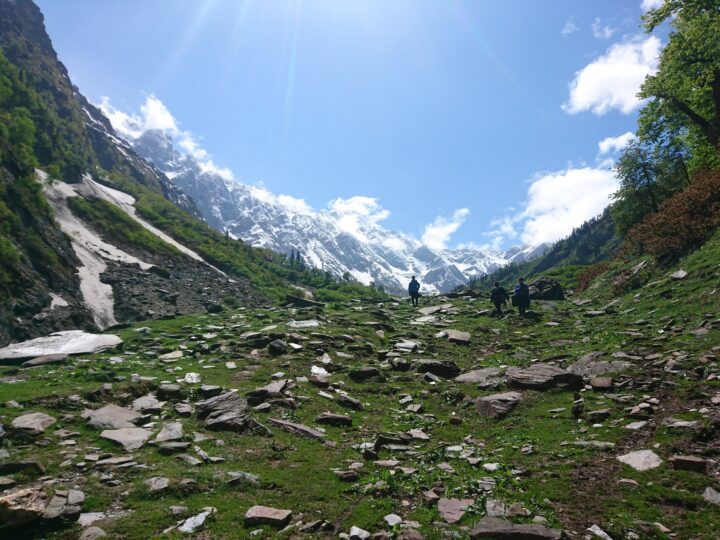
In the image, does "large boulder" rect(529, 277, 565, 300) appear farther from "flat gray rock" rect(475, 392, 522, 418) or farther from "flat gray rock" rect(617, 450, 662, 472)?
"flat gray rock" rect(617, 450, 662, 472)

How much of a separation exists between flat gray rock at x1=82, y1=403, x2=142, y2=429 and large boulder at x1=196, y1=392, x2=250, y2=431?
79.7 inches

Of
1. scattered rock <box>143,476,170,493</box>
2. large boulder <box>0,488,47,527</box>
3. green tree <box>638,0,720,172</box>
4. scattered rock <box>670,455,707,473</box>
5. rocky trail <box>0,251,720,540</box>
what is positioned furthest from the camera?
green tree <box>638,0,720,172</box>

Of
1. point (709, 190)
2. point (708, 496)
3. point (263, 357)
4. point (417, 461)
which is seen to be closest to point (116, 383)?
point (263, 357)

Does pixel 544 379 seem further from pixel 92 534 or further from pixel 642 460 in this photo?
pixel 92 534

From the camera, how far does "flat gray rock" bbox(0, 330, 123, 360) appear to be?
22.4 meters

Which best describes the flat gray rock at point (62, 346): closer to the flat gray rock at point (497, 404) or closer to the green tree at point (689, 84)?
the flat gray rock at point (497, 404)

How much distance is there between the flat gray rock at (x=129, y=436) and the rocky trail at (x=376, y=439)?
2.1 inches

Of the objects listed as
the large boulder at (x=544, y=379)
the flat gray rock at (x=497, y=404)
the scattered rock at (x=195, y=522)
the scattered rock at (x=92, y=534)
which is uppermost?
the large boulder at (x=544, y=379)

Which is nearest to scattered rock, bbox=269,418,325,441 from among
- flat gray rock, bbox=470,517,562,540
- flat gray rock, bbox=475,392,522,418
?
flat gray rock, bbox=475,392,522,418

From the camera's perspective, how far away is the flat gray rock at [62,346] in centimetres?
2244

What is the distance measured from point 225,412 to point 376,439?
202 inches

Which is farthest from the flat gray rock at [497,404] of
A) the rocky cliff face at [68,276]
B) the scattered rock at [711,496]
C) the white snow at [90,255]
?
the white snow at [90,255]

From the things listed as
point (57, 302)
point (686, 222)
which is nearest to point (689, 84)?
point (686, 222)

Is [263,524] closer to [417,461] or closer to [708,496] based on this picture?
[417,461]
